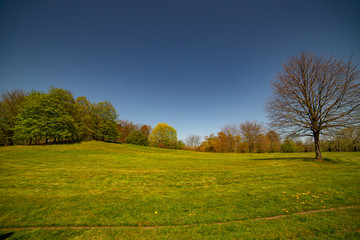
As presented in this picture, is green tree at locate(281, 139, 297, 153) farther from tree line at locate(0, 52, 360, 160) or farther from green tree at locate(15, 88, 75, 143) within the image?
green tree at locate(15, 88, 75, 143)

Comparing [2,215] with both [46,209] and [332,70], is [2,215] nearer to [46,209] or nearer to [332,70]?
[46,209]

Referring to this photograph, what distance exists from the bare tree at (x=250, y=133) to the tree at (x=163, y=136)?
29.7m

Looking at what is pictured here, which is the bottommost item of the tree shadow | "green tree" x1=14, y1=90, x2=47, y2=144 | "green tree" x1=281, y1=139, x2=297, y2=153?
the tree shadow

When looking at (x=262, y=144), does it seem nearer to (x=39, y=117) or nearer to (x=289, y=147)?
(x=289, y=147)

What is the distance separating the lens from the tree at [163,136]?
5878 cm

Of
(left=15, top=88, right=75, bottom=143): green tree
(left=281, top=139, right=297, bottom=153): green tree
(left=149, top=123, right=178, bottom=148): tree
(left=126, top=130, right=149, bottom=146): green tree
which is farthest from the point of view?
(left=149, top=123, right=178, bottom=148): tree

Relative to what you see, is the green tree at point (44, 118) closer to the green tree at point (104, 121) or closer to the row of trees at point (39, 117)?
the row of trees at point (39, 117)

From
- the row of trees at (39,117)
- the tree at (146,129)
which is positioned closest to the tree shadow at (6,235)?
the row of trees at (39,117)

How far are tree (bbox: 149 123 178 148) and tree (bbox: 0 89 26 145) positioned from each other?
40.8m

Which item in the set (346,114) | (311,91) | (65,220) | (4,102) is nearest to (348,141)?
(346,114)

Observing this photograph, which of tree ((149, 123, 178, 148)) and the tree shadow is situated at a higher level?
tree ((149, 123, 178, 148))

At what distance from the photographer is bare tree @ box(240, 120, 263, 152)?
4959 centimetres

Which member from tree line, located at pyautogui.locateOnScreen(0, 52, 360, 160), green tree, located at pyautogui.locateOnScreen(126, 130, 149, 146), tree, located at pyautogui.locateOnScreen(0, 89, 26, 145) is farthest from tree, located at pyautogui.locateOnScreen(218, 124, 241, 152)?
tree, located at pyautogui.locateOnScreen(0, 89, 26, 145)

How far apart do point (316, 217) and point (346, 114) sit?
17.1m
